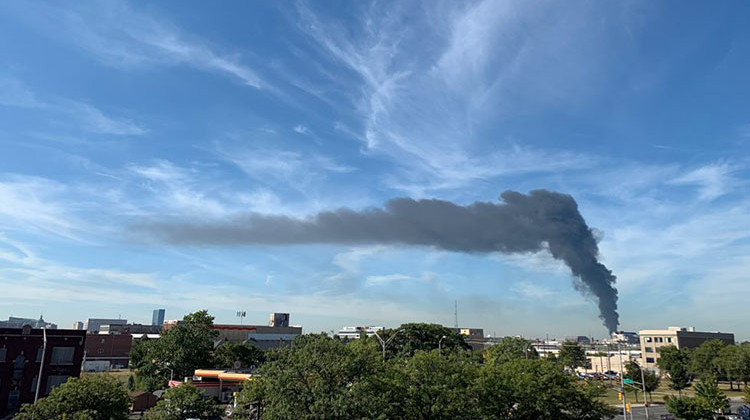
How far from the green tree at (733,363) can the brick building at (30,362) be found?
122 meters

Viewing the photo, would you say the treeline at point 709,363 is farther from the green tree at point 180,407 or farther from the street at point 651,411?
the green tree at point 180,407

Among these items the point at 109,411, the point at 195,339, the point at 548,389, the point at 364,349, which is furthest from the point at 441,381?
the point at 195,339

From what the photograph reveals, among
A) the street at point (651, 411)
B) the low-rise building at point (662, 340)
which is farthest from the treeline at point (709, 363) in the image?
the low-rise building at point (662, 340)

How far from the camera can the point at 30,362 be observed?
68.1m

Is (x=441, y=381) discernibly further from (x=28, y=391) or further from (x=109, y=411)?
(x=28, y=391)

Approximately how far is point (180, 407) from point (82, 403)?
25.6 ft

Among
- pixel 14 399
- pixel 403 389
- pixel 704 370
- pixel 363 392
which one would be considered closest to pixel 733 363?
pixel 704 370

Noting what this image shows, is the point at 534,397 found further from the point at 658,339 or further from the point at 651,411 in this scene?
the point at 658,339

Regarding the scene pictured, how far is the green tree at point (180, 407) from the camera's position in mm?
42875

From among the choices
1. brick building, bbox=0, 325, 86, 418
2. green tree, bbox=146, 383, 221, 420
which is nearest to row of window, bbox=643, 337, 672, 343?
green tree, bbox=146, 383, 221, 420

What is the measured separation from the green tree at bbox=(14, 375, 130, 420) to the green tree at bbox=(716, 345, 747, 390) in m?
115

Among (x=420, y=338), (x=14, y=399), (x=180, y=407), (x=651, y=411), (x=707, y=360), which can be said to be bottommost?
(x=651, y=411)

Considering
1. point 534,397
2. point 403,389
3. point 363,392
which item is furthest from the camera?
point 534,397

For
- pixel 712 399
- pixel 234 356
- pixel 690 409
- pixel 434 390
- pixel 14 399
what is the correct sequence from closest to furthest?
1. pixel 434 390
2. pixel 712 399
3. pixel 690 409
4. pixel 14 399
5. pixel 234 356
